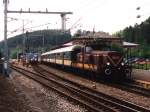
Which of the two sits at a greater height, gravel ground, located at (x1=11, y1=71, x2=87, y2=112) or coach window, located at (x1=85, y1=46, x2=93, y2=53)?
coach window, located at (x1=85, y1=46, x2=93, y2=53)

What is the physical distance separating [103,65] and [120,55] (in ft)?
4.44

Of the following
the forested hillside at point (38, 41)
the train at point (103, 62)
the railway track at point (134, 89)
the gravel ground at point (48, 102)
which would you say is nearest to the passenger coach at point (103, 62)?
the train at point (103, 62)

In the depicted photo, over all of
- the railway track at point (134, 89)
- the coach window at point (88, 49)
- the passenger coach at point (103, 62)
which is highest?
the coach window at point (88, 49)

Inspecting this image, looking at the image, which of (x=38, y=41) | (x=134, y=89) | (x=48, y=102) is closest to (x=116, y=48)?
(x=134, y=89)

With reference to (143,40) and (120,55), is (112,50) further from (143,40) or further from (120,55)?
(143,40)

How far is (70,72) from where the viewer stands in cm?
4566

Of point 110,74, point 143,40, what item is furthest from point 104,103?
point 143,40

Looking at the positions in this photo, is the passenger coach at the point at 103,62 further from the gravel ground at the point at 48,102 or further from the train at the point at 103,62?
the gravel ground at the point at 48,102

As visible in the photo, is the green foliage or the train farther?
the green foliage

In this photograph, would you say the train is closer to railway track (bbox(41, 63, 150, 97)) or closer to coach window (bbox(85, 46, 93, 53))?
coach window (bbox(85, 46, 93, 53))

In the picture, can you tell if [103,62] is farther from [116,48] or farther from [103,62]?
[116,48]

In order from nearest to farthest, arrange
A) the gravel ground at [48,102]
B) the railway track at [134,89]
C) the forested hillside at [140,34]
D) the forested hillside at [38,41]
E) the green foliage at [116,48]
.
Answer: the gravel ground at [48,102] → the railway track at [134,89] → the green foliage at [116,48] → the forested hillside at [38,41] → the forested hillside at [140,34]

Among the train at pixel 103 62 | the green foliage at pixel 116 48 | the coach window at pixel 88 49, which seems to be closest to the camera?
the train at pixel 103 62

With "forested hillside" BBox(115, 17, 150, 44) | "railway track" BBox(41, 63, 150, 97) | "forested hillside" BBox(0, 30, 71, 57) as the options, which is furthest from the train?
"forested hillside" BBox(115, 17, 150, 44)
